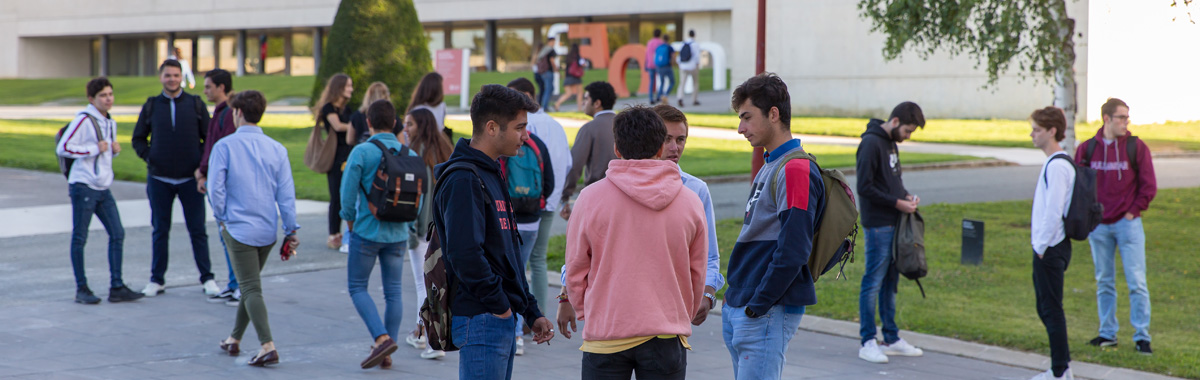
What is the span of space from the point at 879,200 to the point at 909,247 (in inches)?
13.8

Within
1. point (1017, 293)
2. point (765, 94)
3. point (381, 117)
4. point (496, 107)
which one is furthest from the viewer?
point (1017, 293)

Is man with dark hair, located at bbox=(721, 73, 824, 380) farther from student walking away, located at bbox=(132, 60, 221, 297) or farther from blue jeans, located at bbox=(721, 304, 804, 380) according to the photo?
student walking away, located at bbox=(132, 60, 221, 297)

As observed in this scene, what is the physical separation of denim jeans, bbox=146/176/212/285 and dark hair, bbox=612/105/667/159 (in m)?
5.63

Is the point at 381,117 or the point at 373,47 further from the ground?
the point at 373,47

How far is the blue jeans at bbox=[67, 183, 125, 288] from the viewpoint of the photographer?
7.91 meters

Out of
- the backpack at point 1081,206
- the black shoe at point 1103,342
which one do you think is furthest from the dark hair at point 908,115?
the black shoe at point 1103,342

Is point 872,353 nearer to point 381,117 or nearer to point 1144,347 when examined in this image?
point 1144,347

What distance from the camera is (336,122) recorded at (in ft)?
32.2

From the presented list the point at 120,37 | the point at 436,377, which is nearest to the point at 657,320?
the point at 436,377

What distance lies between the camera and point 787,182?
399 centimetres

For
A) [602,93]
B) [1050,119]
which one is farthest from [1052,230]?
[602,93]

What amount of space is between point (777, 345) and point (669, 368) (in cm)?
61

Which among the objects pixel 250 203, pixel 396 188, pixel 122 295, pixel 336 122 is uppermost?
pixel 336 122

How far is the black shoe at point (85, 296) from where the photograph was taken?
781 cm
